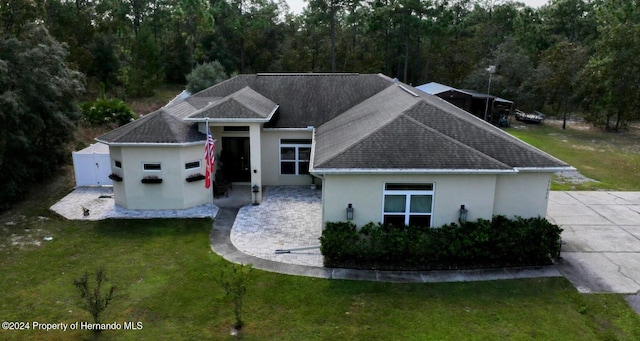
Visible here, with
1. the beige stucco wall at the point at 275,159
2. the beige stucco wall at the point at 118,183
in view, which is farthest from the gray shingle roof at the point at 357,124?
the beige stucco wall at the point at 118,183

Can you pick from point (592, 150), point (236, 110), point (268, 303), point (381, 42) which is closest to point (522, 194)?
point (268, 303)

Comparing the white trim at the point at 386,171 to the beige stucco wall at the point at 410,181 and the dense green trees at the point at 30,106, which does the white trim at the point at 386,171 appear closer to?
the beige stucco wall at the point at 410,181

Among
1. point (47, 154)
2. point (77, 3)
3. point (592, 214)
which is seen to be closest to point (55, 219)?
point (47, 154)

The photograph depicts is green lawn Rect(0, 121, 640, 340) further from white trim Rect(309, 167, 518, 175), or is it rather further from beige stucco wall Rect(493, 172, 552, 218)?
white trim Rect(309, 167, 518, 175)

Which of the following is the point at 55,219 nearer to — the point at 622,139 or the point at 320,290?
the point at 320,290

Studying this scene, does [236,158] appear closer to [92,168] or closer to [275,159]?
[275,159]
